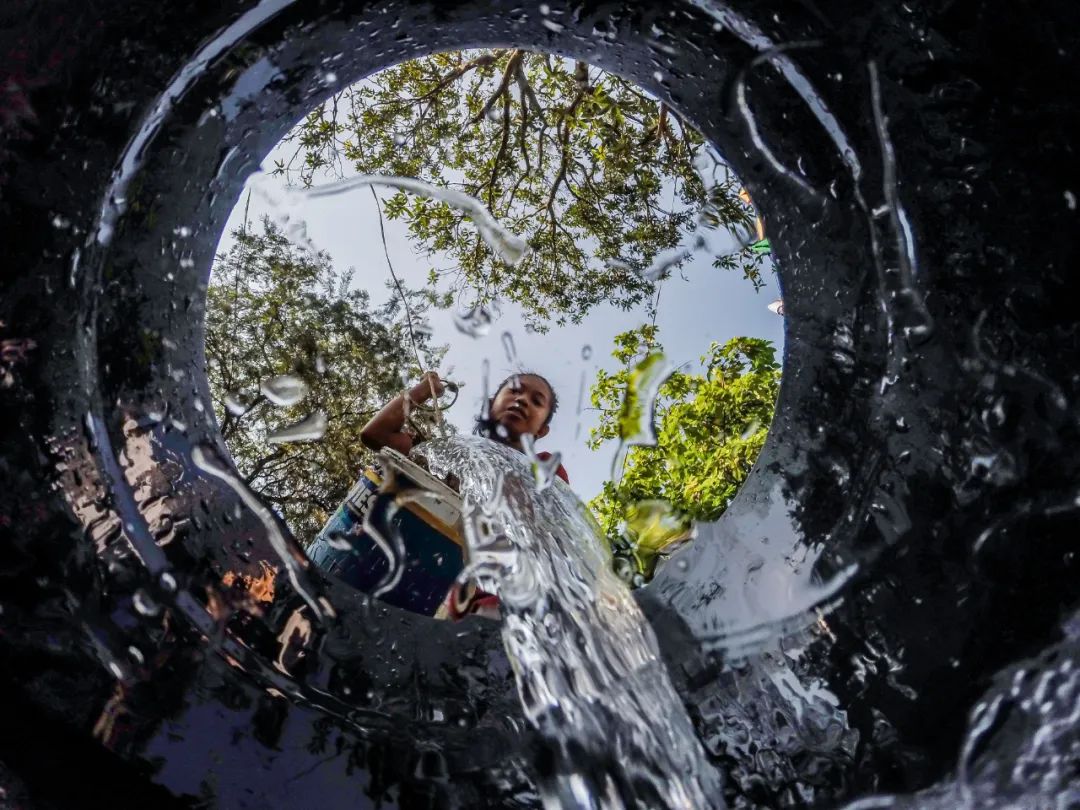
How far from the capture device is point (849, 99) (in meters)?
1.21

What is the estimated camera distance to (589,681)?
1.50 metres

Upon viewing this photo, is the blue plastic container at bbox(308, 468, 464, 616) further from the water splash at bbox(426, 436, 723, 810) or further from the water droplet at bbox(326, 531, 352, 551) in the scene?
the water splash at bbox(426, 436, 723, 810)

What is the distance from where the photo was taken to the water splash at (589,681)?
1.32 m

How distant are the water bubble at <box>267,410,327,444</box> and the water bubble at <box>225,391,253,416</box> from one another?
26 centimetres

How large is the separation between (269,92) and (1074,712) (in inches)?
64.8

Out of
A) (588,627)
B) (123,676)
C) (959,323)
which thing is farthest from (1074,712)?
(123,676)

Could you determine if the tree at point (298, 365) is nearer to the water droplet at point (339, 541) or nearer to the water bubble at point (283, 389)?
the water bubble at point (283, 389)

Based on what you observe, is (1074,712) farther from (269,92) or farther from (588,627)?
(269,92)

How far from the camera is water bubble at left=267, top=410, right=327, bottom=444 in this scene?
17.2 feet

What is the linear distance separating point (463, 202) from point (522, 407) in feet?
5.33

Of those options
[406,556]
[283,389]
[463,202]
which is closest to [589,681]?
[406,556]

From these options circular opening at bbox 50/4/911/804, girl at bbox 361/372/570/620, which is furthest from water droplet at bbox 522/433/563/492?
circular opening at bbox 50/4/911/804

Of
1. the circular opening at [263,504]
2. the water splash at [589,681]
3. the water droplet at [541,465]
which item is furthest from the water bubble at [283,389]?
the circular opening at [263,504]

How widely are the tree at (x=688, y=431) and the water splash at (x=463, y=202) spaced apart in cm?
120
